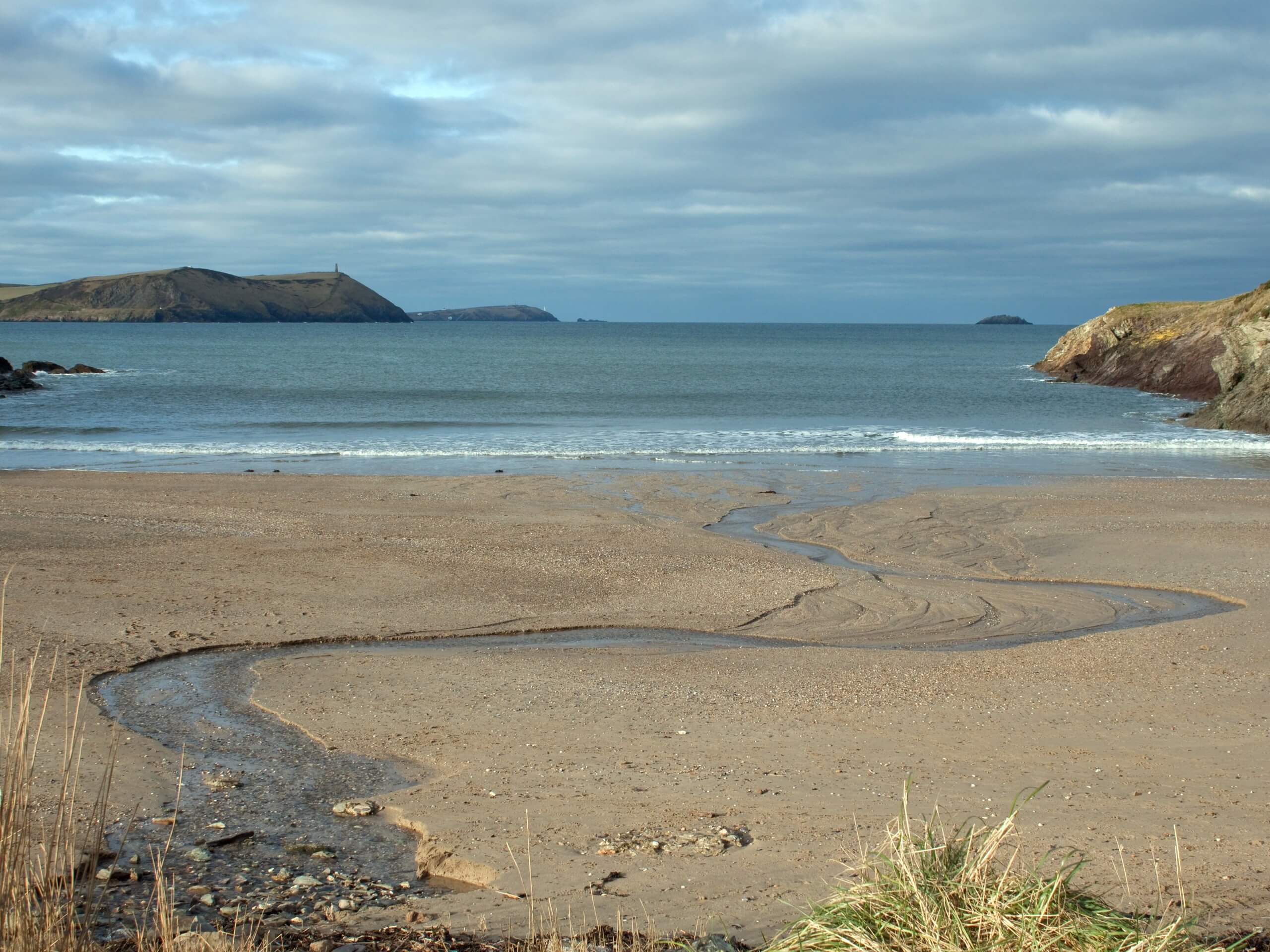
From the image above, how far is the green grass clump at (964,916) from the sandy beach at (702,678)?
2.69 ft

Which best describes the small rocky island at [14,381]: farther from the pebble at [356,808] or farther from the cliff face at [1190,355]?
the cliff face at [1190,355]

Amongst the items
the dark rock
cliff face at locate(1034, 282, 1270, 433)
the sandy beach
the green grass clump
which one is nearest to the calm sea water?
the dark rock

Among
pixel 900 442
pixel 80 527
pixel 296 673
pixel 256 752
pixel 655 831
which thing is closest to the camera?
pixel 655 831

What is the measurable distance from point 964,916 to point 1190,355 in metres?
54.1

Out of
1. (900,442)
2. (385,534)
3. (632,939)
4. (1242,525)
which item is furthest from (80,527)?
(900,442)

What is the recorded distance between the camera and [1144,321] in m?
59.3

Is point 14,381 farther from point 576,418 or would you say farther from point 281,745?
point 281,745

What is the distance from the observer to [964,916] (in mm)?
3607

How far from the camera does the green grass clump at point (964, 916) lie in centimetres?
350

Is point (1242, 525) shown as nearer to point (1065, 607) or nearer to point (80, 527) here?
point (1065, 607)

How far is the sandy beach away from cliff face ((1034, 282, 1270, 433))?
1754 cm

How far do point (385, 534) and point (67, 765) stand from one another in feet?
38.3

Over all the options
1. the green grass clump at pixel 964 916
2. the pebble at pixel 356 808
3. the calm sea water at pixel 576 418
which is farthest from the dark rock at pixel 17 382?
the green grass clump at pixel 964 916

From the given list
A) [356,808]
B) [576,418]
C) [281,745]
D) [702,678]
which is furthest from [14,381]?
[356,808]
